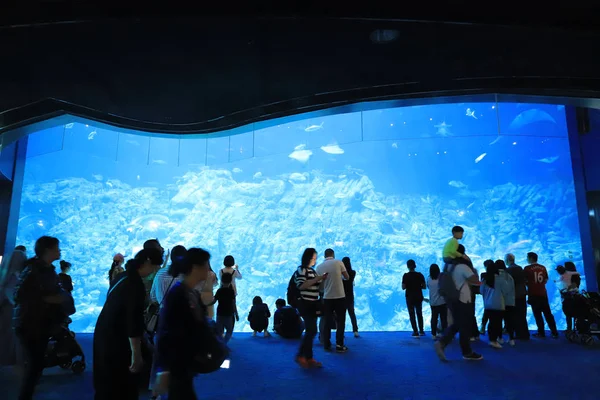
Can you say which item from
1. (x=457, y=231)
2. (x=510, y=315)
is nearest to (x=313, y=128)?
(x=510, y=315)

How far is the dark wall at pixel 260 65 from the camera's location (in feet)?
14.5

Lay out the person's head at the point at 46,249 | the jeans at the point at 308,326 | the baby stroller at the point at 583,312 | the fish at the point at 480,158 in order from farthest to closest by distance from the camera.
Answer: the fish at the point at 480,158
the baby stroller at the point at 583,312
the jeans at the point at 308,326
the person's head at the point at 46,249

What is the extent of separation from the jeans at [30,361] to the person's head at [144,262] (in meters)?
0.99

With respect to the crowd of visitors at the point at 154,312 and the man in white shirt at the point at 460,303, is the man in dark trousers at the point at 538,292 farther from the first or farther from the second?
the man in white shirt at the point at 460,303

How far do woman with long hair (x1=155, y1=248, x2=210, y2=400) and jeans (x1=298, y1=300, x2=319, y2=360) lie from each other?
3384mm

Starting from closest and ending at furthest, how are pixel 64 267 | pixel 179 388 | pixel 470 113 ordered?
1. pixel 179 388
2. pixel 64 267
3. pixel 470 113

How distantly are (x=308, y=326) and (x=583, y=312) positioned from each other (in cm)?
582

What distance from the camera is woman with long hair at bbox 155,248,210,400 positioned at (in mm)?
2047

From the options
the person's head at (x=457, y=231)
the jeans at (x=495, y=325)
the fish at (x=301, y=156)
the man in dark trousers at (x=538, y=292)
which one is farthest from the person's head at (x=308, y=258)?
the fish at (x=301, y=156)

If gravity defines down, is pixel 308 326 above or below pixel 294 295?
below

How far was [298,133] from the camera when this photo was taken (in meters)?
26.4

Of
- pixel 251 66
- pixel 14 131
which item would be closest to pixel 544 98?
pixel 251 66

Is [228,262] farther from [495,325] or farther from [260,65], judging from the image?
[495,325]

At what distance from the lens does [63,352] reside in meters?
4.98
